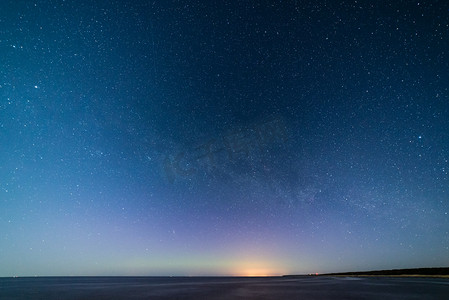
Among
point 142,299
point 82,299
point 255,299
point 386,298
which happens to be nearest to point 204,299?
point 255,299

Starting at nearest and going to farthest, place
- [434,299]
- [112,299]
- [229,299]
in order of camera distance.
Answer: [434,299], [229,299], [112,299]

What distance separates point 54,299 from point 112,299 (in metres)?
6.57

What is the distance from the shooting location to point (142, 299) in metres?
24.8

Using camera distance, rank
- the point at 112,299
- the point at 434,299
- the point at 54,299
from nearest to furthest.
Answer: the point at 434,299 → the point at 112,299 → the point at 54,299

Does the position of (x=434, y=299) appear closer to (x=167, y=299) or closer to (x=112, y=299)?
(x=167, y=299)

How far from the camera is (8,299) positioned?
27312 mm

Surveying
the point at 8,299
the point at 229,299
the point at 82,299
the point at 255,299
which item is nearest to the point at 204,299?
the point at 229,299

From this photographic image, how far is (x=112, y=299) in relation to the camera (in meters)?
24.7

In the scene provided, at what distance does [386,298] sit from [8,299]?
31.5 meters

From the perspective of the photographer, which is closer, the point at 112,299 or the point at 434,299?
the point at 434,299

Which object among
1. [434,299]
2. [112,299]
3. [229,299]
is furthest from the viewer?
[112,299]

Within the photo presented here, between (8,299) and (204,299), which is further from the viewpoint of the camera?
(8,299)

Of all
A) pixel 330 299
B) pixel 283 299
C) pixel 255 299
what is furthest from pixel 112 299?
pixel 330 299

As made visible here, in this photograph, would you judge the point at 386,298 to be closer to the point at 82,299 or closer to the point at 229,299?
the point at 229,299
